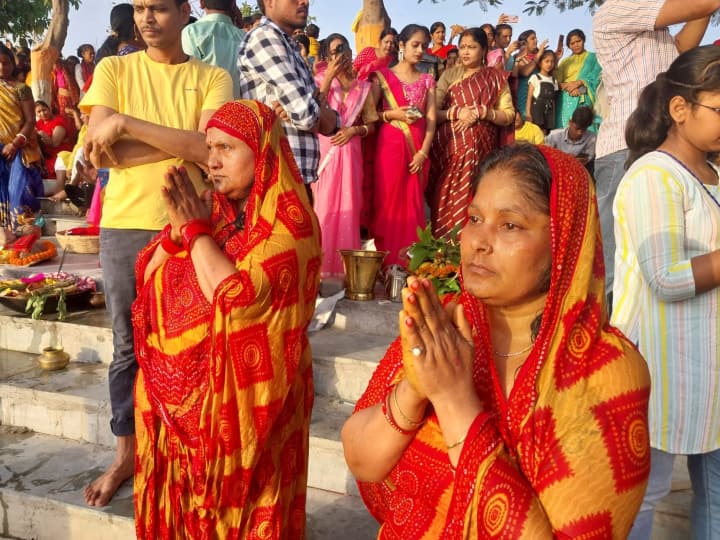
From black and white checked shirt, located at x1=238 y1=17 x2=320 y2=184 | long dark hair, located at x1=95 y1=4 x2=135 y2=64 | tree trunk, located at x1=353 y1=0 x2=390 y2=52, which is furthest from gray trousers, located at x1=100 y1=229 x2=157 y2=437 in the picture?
tree trunk, located at x1=353 y1=0 x2=390 y2=52

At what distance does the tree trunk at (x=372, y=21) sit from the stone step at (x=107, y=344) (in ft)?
21.0

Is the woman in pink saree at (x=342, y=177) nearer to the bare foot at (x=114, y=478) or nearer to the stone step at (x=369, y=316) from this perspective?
the stone step at (x=369, y=316)

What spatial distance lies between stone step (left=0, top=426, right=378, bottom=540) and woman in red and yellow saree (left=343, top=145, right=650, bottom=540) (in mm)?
1615

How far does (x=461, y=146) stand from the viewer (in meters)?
5.46

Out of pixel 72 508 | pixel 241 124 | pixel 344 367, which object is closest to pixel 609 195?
pixel 344 367

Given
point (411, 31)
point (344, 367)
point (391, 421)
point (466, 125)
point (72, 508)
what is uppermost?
point (411, 31)

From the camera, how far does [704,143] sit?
184cm

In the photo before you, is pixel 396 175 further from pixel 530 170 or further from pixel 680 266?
pixel 530 170

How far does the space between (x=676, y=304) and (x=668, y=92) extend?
70 centimetres

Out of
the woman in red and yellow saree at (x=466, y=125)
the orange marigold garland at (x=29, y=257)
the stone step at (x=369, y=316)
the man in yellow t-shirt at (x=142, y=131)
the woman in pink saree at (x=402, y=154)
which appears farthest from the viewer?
the orange marigold garland at (x=29, y=257)

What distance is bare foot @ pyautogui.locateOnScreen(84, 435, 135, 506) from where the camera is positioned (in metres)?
2.81

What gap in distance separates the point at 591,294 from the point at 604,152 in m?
2.16

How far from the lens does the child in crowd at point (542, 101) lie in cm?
839

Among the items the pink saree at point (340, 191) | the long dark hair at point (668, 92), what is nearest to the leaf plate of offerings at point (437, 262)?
the pink saree at point (340, 191)
